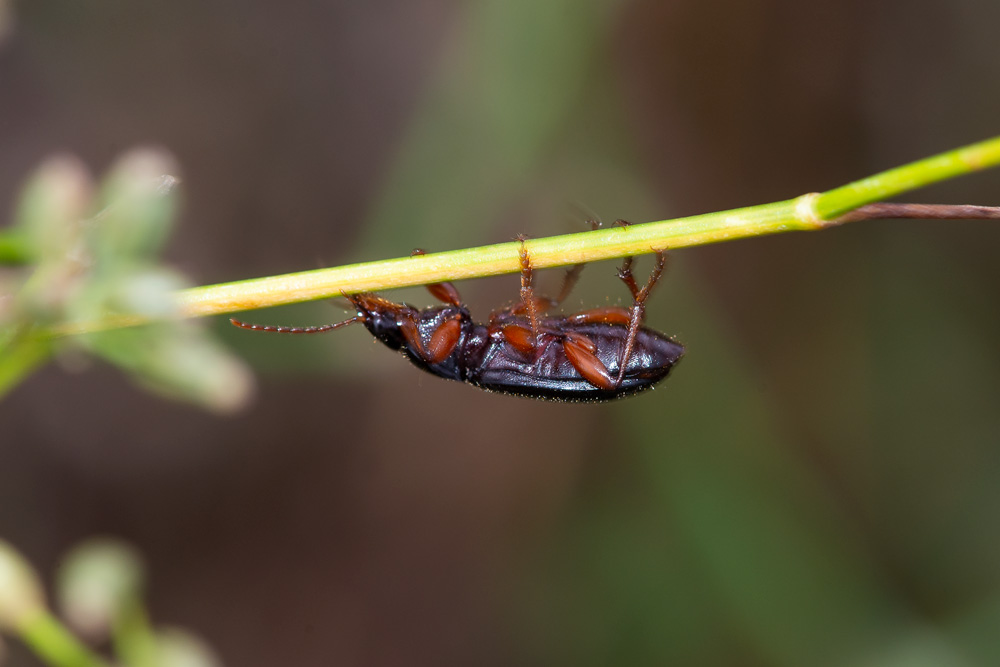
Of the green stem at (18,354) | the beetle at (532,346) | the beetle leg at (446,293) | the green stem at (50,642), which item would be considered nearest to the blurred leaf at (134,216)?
the green stem at (18,354)

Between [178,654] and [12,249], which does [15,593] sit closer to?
[178,654]

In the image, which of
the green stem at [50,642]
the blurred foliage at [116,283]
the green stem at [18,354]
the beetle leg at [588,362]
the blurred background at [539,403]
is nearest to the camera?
the blurred foliage at [116,283]

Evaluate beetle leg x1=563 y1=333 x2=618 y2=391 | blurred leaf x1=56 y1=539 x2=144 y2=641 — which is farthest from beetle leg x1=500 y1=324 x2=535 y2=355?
blurred leaf x1=56 y1=539 x2=144 y2=641

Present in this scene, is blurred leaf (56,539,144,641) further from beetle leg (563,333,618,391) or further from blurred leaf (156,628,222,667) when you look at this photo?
beetle leg (563,333,618,391)

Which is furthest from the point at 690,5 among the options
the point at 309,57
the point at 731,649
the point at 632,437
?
the point at 731,649

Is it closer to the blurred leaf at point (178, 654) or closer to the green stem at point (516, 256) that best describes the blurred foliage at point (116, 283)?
the green stem at point (516, 256)

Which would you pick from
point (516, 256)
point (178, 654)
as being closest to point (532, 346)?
point (516, 256)
